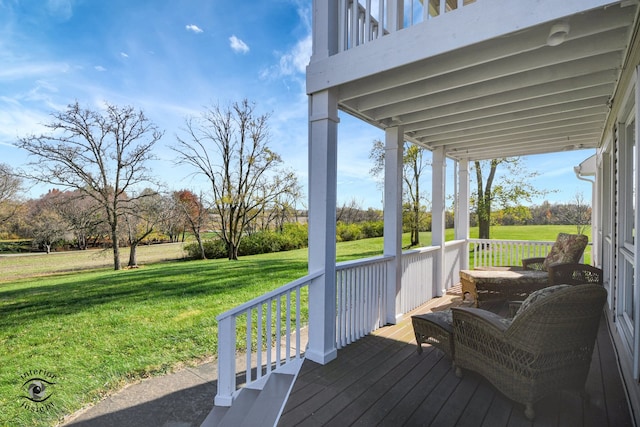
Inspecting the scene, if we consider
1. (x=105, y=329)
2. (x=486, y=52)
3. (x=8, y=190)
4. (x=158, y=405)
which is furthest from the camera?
(x=8, y=190)

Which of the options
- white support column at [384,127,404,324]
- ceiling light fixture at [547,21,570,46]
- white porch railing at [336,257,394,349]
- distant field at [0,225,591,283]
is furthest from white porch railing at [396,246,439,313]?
distant field at [0,225,591,283]

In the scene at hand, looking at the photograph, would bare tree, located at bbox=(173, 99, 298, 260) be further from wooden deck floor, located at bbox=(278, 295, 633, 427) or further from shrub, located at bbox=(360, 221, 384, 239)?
wooden deck floor, located at bbox=(278, 295, 633, 427)

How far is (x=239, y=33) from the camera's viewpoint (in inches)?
464

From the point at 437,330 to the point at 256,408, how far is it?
5.25 ft

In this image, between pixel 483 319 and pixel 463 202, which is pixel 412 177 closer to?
pixel 463 202

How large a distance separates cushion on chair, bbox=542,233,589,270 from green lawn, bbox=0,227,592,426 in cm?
526

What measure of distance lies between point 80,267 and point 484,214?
1594 centimetres

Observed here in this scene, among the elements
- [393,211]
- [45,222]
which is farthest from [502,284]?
[45,222]

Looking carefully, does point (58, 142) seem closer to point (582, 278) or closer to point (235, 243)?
point (235, 243)

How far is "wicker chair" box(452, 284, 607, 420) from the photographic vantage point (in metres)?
1.92

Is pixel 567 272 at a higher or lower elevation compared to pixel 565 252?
lower

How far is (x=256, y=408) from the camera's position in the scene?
2395 millimetres

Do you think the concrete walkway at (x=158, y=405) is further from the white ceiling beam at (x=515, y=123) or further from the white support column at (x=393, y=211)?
the white ceiling beam at (x=515, y=123)

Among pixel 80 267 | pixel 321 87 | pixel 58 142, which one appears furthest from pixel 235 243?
pixel 321 87
